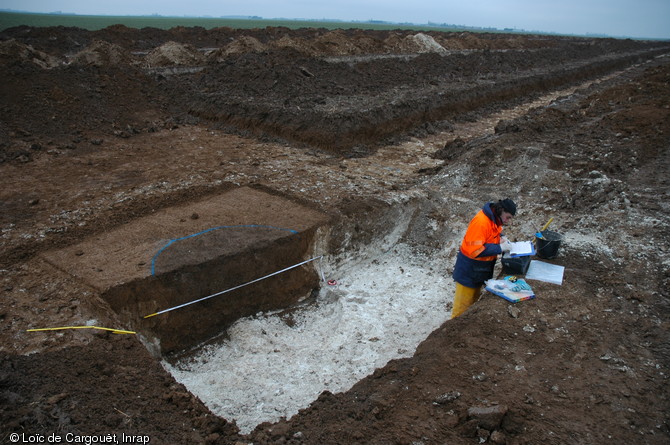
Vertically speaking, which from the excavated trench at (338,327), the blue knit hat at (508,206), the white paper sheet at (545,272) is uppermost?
the blue knit hat at (508,206)

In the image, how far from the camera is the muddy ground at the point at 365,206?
377 centimetres

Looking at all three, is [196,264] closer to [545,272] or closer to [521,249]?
[521,249]

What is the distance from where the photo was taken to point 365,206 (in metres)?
8.17

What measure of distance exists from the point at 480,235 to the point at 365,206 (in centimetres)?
322

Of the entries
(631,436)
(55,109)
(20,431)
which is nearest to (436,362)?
(631,436)

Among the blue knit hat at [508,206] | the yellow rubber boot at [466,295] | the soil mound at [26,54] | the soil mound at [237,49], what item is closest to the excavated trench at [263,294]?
the yellow rubber boot at [466,295]

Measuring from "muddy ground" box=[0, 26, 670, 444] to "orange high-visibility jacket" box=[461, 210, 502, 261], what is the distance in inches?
24.3

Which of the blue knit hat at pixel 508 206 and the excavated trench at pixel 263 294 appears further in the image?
the excavated trench at pixel 263 294

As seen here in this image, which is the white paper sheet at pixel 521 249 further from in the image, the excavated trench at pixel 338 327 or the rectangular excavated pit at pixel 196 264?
the rectangular excavated pit at pixel 196 264

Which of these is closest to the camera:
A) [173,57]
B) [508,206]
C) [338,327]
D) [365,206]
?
[508,206]

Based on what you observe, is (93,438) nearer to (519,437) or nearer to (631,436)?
(519,437)

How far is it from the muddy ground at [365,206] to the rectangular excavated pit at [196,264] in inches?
11.8
